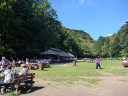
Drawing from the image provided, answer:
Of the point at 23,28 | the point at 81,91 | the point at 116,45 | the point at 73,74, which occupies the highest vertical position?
the point at 116,45

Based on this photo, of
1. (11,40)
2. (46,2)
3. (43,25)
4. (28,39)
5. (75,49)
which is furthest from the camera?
(75,49)

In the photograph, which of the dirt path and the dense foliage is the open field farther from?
the dense foliage

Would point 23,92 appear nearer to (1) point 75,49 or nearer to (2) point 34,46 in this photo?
(2) point 34,46

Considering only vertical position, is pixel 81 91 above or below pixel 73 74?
below

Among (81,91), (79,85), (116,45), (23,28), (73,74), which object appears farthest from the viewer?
(116,45)

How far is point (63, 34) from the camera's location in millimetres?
57344

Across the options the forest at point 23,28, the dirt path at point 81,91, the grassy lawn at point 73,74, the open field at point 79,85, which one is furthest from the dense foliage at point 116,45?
the dirt path at point 81,91

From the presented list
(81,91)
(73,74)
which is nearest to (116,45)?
(73,74)

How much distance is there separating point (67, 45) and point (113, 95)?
51.1 m

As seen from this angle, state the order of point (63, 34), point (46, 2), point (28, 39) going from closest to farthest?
point (28, 39), point (46, 2), point (63, 34)

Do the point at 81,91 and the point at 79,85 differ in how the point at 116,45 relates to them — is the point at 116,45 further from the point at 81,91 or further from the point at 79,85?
the point at 81,91

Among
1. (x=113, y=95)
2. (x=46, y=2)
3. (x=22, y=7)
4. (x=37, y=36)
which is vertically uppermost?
(x=46, y=2)

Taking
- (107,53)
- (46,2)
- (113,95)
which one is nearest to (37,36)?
(46,2)

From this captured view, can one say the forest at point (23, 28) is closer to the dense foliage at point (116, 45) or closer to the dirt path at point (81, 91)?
the dirt path at point (81, 91)
